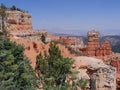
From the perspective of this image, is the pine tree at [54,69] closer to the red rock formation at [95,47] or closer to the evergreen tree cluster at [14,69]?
the evergreen tree cluster at [14,69]

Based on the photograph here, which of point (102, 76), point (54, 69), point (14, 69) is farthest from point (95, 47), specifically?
point (14, 69)

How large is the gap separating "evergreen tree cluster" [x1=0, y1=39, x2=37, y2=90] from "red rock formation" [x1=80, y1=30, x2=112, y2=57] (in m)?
50.1

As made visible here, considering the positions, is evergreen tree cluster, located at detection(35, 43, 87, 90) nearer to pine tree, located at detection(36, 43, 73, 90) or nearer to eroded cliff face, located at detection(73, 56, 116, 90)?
pine tree, located at detection(36, 43, 73, 90)

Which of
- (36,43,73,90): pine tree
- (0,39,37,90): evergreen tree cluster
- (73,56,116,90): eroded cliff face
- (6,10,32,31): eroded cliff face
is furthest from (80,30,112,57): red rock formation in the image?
(0,39,37,90): evergreen tree cluster

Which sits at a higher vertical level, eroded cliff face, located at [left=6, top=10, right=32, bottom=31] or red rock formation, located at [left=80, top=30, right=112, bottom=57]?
eroded cliff face, located at [left=6, top=10, right=32, bottom=31]

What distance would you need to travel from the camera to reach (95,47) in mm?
85312

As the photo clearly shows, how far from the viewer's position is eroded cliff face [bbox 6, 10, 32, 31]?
65.2 m

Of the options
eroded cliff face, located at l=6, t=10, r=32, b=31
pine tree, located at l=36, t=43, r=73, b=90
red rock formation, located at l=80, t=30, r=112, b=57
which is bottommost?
red rock formation, located at l=80, t=30, r=112, b=57

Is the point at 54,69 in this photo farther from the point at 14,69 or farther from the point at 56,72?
the point at 14,69

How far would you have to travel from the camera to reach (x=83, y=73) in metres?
45.1

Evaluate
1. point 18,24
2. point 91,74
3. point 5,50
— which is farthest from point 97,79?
point 18,24

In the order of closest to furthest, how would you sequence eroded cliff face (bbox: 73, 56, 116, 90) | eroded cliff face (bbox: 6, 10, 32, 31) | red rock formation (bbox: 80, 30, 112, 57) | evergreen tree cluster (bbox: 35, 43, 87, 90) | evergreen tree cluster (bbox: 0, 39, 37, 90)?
evergreen tree cluster (bbox: 0, 39, 37, 90) < evergreen tree cluster (bbox: 35, 43, 87, 90) < eroded cliff face (bbox: 73, 56, 116, 90) < eroded cliff face (bbox: 6, 10, 32, 31) < red rock formation (bbox: 80, 30, 112, 57)

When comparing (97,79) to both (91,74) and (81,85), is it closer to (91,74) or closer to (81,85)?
(91,74)

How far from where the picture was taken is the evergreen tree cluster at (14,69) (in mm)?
29734
